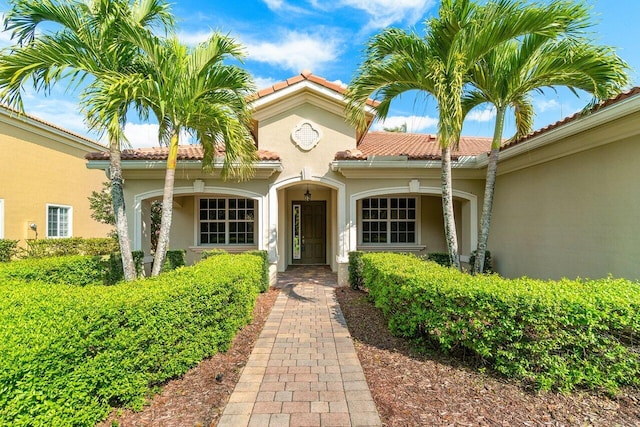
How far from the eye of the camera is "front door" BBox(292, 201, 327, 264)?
44.7ft

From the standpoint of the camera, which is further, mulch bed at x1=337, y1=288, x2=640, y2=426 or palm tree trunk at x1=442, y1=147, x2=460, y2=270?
palm tree trunk at x1=442, y1=147, x2=460, y2=270

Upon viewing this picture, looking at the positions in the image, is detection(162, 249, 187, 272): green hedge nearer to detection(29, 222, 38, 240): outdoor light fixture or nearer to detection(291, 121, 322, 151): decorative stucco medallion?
detection(291, 121, 322, 151): decorative stucco medallion

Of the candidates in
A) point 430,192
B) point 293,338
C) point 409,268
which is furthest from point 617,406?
point 430,192

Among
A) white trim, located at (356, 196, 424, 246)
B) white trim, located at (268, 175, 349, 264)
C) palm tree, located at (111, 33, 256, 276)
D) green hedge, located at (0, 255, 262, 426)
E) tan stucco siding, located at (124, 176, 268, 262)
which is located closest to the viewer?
green hedge, located at (0, 255, 262, 426)

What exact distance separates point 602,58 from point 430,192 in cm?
542

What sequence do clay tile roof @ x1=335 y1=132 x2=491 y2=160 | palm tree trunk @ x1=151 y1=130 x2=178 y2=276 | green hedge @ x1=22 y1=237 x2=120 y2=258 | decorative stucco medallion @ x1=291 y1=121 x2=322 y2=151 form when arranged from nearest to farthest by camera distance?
palm tree trunk @ x1=151 y1=130 x2=178 y2=276
clay tile roof @ x1=335 y1=132 x2=491 y2=160
decorative stucco medallion @ x1=291 y1=121 x2=322 y2=151
green hedge @ x1=22 y1=237 x2=120 y2=258

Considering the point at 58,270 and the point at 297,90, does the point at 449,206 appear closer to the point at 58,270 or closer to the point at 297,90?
the point at 297,90

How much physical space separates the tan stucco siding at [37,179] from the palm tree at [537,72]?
18013 millimetres

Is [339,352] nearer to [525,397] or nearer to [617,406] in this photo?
[525,397]

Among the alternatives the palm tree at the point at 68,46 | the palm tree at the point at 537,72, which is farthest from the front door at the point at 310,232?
the palm tree at the point at 68,46

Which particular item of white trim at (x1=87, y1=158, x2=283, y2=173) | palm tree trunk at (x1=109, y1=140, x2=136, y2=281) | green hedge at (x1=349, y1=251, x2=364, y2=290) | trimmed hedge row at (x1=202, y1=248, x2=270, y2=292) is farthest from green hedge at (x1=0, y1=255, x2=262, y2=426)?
white trim at (x1=87, y1=158, x2=283, y2=173)

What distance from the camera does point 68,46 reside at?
5531 millimetres

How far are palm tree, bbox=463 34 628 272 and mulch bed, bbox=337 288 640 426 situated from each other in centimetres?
268

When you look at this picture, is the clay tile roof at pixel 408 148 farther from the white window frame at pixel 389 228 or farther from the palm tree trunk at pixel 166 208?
the palm tree trunk at pixel 166 208
